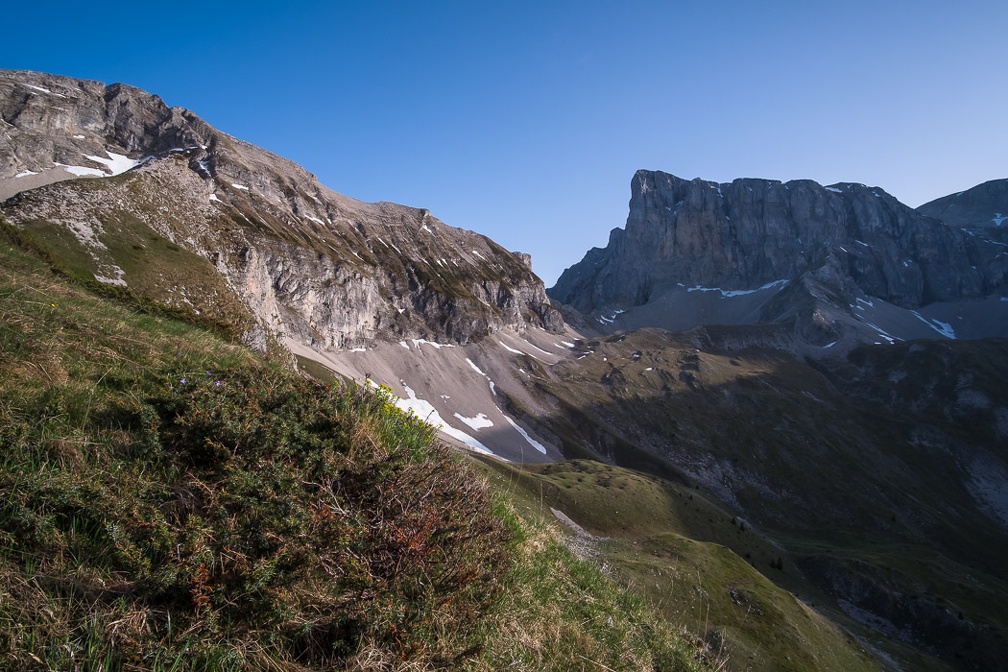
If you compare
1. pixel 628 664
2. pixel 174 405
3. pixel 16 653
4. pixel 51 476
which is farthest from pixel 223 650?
pixel 628 664

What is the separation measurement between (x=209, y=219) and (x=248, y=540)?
12742 centimetres

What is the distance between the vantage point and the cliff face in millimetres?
73062

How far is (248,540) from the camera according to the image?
14.7 ft

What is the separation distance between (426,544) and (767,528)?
406 ft

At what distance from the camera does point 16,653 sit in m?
3.13

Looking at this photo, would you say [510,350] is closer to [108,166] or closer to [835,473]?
[835,473]

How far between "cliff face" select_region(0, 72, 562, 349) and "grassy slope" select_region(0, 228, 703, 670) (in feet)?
200

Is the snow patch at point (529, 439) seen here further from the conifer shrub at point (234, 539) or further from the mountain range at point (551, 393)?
the conifer shrub at point (234, 539)

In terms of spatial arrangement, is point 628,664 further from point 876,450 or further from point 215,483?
point 876,450

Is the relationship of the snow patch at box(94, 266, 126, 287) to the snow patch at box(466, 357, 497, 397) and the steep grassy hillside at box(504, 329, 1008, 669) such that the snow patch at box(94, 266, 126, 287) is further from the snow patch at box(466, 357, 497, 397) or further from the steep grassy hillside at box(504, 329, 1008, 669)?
the snow patch at box(466, 357, 497, 397)

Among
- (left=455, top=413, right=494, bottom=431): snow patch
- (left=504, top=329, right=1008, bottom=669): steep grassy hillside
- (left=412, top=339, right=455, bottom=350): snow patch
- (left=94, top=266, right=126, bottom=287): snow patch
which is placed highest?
(left=94, top=266, right=126, bottom=287): snow patch

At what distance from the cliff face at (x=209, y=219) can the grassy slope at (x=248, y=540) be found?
61.0 meters

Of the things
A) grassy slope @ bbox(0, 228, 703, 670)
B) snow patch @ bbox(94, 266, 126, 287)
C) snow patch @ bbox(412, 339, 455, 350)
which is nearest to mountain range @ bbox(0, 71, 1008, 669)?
snow patch @ bbox(94, 266, 126, 287)

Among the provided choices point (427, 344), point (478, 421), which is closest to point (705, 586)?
point (478, 421)
